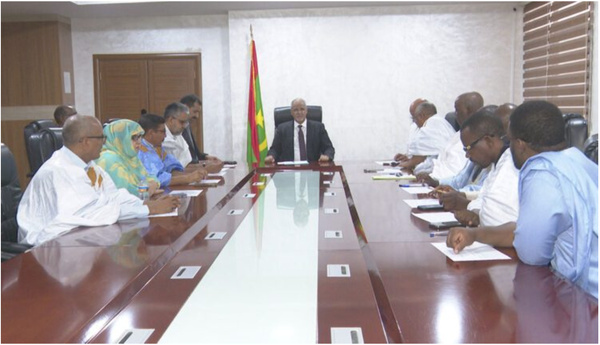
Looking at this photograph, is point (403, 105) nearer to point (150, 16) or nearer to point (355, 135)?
point (355, 135)

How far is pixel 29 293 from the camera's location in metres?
1.64

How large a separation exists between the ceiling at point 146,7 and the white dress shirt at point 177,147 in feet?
7.25

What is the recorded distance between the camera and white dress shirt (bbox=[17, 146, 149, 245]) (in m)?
2.57

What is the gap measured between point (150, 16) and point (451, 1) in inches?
152

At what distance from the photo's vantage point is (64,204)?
260cm

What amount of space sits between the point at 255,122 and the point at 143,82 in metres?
1.80

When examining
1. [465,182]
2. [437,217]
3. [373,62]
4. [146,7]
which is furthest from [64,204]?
[373,62]

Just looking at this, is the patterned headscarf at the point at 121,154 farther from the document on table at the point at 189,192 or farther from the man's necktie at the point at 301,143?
the man's necktie at the point at 301,143

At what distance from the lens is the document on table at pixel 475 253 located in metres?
1.90

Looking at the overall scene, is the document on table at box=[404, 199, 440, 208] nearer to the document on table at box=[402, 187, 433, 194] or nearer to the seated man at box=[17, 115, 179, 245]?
the document on table at box=[402, 187, 433, 194]

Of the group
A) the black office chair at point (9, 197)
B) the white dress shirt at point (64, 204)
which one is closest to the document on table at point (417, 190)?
the white dress shirt at point (64, 204)

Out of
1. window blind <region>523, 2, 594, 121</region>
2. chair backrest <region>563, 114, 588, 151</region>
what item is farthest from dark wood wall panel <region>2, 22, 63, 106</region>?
chair backrest <region>563, 114, 588, 151</region>

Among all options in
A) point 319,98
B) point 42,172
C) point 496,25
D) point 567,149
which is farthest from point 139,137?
point 496,25

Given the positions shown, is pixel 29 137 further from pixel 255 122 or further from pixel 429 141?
pixel 255 122
